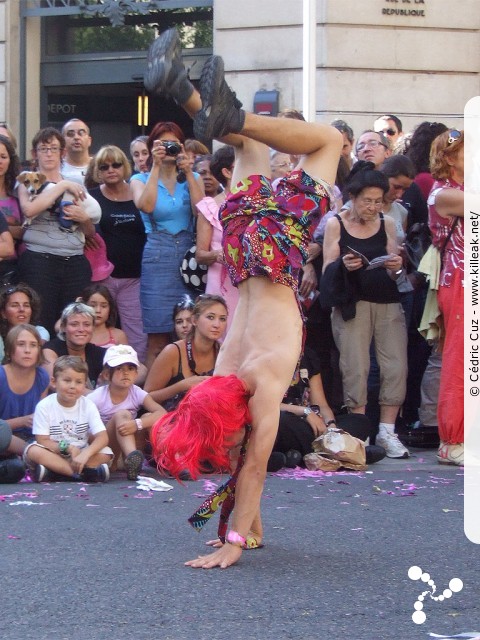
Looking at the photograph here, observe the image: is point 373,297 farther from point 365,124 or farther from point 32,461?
point 365,124

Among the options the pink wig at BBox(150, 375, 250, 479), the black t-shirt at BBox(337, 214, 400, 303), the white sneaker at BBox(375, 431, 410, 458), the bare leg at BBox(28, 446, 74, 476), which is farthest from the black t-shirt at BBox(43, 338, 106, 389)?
the pink wig at BBox(150, 375, 250, 479)

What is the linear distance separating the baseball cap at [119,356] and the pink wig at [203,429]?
2812 mm

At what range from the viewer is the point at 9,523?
241 inches

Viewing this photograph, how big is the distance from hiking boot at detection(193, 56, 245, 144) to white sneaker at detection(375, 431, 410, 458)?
3.97m

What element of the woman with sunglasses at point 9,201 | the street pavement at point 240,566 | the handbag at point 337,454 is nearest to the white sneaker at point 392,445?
the handbag at point 337,454

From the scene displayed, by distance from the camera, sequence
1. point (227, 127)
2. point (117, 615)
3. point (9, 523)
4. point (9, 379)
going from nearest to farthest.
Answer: point (117, 615) → point (227, 127) → point (9, 523) → point (9, 379)

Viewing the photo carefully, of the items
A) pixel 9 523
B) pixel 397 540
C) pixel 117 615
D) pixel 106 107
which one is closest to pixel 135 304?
pixel 9 523

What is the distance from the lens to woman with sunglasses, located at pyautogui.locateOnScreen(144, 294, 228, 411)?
328 inches

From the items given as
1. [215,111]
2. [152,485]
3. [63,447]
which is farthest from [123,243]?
[215,111]

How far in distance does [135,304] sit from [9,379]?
1.51m

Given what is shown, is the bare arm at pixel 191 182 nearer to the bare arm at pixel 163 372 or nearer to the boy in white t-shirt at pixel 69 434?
the bare arm at pixel 163 372

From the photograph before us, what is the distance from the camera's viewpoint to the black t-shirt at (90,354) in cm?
855

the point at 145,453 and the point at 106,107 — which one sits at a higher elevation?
the point at 106,107

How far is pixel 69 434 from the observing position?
771 cm
